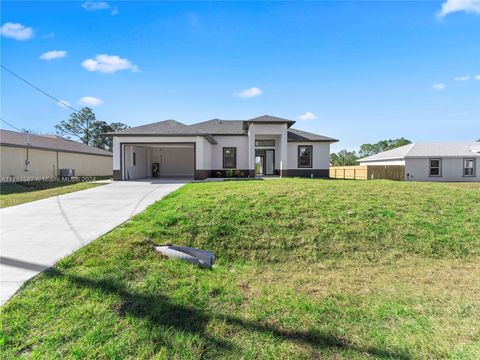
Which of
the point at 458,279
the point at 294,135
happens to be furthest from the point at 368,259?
the point at 294,135

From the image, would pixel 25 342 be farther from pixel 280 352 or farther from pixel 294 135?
pixel 294 135

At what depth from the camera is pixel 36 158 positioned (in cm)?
1902

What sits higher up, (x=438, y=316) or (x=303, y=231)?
(x=303, y=231)

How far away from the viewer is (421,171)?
2428 centimetres

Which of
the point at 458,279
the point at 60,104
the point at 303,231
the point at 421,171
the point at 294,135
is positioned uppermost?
the point at 60,104

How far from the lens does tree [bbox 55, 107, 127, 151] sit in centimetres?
4716

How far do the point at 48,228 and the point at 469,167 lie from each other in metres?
32.4

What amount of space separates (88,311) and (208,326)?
1.37m

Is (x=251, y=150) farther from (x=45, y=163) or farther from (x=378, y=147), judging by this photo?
(x=378, y=147)

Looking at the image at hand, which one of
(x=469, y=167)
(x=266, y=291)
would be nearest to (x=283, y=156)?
(x=266, y=291)

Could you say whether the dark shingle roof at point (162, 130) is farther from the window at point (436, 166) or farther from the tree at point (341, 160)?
the tree at point (341, 160)

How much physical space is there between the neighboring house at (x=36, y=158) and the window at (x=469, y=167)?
36.4 metres

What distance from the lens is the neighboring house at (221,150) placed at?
15961 mm

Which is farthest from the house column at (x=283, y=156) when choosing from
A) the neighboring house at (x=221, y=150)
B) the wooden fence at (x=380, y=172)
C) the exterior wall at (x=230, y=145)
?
the wooden fence at (x=380, y=172)
